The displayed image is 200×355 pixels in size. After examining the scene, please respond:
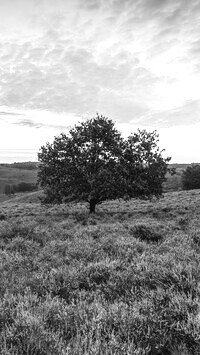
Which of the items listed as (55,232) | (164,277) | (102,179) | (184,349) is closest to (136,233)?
(55,232)

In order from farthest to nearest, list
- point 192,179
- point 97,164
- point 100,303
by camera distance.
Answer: point 192,179 → point 97,164 → point 100,303

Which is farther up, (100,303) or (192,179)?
(192,179)

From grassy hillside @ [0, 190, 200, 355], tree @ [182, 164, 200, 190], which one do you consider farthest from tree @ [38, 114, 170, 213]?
tree @ [182, 164, 200, 190]

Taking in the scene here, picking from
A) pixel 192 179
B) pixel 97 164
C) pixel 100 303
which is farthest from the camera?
pixel 192 179

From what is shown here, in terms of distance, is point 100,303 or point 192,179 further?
point 192,179

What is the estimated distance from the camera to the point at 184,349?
3453 millimetres

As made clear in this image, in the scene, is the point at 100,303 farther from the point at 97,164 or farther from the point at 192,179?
the point at 192,179

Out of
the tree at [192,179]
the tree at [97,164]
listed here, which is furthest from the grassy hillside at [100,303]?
the tree at [192,179]

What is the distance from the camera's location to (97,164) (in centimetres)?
2781

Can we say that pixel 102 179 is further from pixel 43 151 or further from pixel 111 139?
pixel 43 151

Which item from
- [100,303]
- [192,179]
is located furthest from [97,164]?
[192,179]

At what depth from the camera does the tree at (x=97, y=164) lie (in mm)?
27141

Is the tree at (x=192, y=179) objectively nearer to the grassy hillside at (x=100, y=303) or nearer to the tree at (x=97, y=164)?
the tree at (x=97, y=164)

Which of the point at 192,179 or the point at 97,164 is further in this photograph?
the point at 192,179
